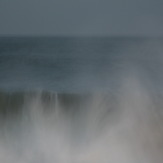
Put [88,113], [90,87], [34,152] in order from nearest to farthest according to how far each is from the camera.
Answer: [34,152]
[88,113]
[90,87]

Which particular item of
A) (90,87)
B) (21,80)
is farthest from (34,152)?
(21,80)

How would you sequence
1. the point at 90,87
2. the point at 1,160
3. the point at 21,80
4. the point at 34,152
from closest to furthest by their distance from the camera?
the point at 1,160 < the point at 34,152 < the point at 90,87 < the point at 21,80

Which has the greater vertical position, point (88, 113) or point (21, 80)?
point (21, 80)

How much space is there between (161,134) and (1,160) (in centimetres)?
405

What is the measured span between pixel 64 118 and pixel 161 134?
2.88 metres

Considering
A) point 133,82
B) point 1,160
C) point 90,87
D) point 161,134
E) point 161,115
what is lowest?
point 1,160

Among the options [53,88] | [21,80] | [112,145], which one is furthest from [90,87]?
[112,145]

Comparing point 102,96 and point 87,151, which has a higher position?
point 102,96

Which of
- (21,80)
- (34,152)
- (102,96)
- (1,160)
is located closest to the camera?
(1,160)

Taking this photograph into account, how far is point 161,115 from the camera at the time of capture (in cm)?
1054

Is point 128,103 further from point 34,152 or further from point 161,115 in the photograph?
point 34,152

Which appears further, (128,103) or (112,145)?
(128,103)

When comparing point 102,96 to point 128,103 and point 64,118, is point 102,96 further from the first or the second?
point 64,118

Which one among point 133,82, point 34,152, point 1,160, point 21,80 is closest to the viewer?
point 1,160
